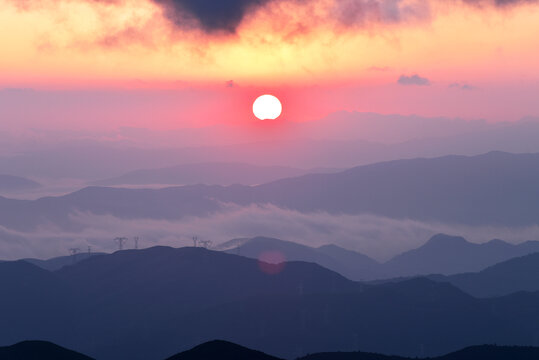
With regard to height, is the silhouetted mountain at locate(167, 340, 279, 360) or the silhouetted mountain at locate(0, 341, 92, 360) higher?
the silhouetted mountain at locate(0, 341, 92, 360)

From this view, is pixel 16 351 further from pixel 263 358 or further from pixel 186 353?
pixel 263 358

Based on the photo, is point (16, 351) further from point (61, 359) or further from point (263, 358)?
point (263, 358)

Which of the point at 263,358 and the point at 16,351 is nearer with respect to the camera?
the point at 263,358

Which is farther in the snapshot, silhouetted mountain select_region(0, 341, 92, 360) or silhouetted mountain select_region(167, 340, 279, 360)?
silhouetted mountain select_region(0, 341, 92, 360)

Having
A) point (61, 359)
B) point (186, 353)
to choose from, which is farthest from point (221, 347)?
point (61, 359)
